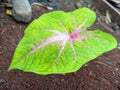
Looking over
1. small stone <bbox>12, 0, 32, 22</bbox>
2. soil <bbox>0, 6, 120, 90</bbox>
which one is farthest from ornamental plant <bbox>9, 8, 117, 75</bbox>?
small stone <bbox>12, 0, 32, 22</bbox>

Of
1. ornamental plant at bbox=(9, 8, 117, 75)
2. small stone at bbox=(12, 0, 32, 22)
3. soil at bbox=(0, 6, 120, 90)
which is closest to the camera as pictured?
ornamental plant at bbox=(9, 8, 117, 75)

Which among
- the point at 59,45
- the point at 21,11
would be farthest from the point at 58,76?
the point at 21,11

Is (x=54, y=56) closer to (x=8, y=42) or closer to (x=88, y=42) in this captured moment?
(x=88, y=42)

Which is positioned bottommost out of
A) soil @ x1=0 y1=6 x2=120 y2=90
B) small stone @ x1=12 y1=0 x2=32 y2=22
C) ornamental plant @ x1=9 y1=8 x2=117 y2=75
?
soil @ x1=0 y1=6 x2=120 y2=90

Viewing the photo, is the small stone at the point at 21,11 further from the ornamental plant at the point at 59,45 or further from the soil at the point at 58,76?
the ornamental plant at the point at 59,45

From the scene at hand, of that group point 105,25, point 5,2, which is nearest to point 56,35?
point 5,2

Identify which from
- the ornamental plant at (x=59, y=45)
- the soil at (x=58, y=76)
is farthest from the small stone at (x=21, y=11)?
the ornamental plant at (x=59, y=45)

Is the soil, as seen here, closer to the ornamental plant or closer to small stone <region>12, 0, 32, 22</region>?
small stone <region>12, 0, 32, 22</region>
